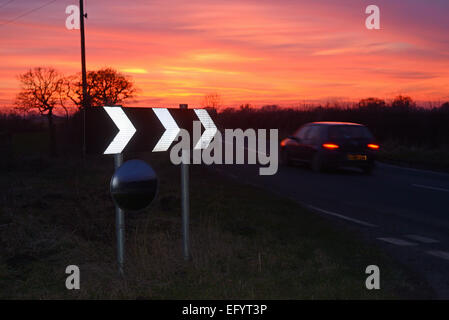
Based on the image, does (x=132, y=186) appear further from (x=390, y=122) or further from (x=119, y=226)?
(x=390, y=122)

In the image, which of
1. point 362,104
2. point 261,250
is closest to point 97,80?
point 362,104

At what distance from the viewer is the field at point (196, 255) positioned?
507 centimetres

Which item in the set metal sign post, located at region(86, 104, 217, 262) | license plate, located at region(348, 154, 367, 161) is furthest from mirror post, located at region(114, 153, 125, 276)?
license plate, located at region(348, 154, 367, 161)

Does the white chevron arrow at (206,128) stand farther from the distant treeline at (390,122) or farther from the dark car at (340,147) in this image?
the distant treeline at (390,122)

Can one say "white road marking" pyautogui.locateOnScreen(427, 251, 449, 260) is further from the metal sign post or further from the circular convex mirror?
the circular convex mirror

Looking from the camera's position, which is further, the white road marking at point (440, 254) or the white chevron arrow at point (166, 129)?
the white road marking at point (440, 254)

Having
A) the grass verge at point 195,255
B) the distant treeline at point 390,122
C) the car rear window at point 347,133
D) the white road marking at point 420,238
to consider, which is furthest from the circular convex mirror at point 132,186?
the distant treeline at point 390,122

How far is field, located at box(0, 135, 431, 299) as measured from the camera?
5.07 m

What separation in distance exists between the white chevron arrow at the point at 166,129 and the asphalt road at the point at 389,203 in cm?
308

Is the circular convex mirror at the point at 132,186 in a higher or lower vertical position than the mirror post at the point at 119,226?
higher

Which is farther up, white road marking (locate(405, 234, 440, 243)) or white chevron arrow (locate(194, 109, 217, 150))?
white chevron arrow (locate(194, 109, 217, 150))

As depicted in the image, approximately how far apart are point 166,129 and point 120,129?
0.60 m

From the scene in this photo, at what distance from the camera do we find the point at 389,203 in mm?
11453

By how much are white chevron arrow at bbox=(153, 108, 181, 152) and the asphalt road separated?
10.1 ft
